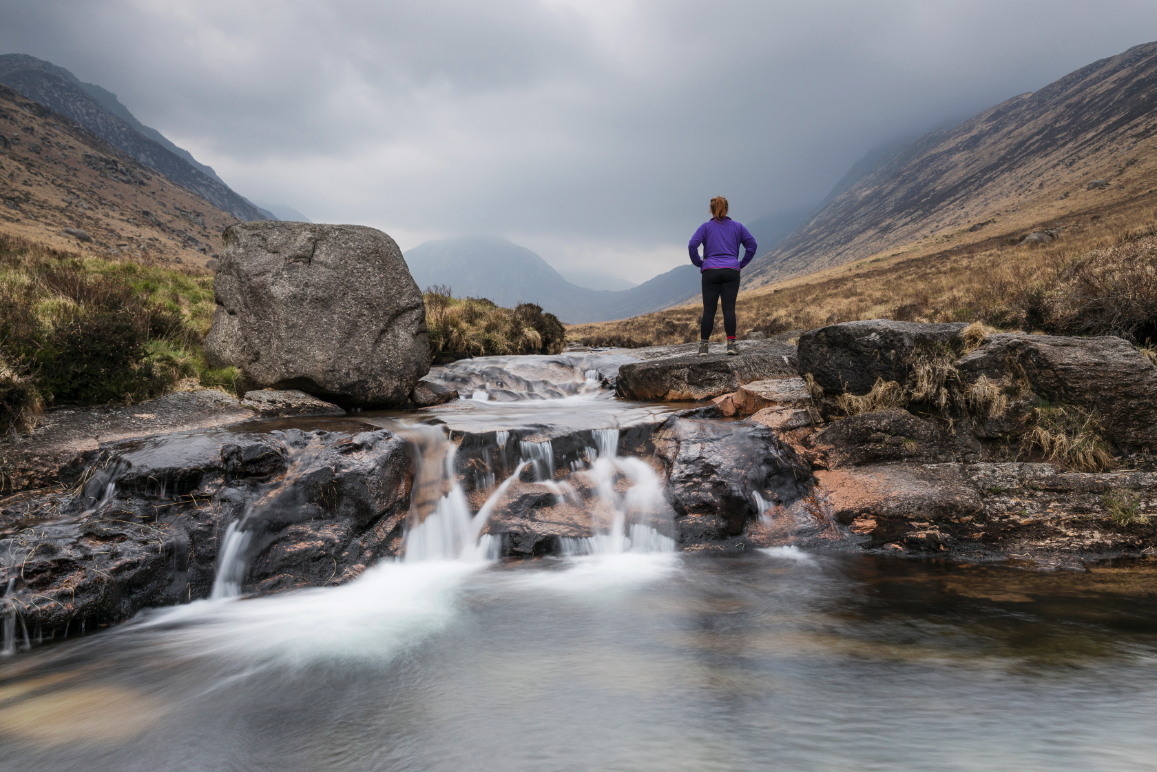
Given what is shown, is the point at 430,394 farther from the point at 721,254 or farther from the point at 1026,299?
the point at 1026,299

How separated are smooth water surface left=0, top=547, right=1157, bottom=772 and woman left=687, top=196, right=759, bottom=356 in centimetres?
564

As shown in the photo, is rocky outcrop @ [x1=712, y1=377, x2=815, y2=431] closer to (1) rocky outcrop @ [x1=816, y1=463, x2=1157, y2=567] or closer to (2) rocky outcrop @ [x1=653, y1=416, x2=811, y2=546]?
(2) rocky outcrop @ [x1=653, y1=416, x2=811, y2=546]

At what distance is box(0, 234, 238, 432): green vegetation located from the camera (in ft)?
19.7

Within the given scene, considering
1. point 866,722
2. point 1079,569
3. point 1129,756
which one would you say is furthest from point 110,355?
point 1079,569

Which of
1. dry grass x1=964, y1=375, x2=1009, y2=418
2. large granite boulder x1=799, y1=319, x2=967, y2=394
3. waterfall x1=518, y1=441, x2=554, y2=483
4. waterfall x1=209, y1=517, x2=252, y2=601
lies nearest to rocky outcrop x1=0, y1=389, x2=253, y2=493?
waterfall x1=209, y1=517, x2=252, y2=601

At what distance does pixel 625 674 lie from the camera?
3.74m

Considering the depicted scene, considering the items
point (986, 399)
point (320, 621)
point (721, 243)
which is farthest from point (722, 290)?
point (320, 621)

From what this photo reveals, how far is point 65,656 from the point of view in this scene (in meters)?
3.89

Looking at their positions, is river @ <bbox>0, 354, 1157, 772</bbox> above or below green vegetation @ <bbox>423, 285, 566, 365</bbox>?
below

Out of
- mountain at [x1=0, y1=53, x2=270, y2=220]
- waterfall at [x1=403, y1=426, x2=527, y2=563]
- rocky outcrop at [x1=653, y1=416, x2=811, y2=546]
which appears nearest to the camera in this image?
waterfall at [x1=403, y1=426, x2=527, y2=563]

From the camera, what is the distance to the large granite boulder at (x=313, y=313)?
8.55 m

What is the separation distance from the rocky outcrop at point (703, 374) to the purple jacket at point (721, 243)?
5.62 feet

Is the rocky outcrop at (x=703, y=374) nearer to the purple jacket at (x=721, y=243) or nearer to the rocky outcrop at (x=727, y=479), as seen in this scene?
the purple jacket at (x=721, y=243)

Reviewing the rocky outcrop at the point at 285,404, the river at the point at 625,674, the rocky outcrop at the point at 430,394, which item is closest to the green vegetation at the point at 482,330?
the rocky outcrop at the point at 430,394
